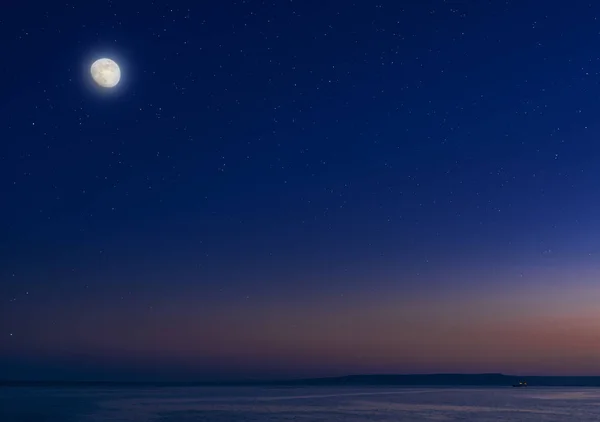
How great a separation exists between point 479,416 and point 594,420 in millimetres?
8960

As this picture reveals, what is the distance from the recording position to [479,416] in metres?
52.2

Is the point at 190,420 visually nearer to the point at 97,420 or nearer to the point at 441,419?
the point at 97,420

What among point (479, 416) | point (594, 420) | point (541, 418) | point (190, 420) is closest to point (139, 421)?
point (190, 420)

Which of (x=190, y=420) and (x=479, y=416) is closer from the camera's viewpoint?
(x=190, y=420)

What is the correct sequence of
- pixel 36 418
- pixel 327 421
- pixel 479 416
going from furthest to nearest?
pixel 479 416
pixel 36 418
pixel 327 421

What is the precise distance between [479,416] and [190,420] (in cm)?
2444

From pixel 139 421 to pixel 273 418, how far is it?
10704mm

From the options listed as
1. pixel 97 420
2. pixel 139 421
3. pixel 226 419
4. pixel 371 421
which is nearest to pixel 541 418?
pixel 371 421

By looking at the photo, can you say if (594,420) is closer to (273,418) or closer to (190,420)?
(273,418)

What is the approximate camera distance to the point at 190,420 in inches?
1857

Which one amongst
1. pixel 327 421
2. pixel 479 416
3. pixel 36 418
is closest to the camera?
pixel 327 421

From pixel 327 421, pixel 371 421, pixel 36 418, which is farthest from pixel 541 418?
pixel 36 418

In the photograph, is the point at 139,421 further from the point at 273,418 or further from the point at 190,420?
the point at 273,418

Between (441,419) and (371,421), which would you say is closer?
(371,421)
